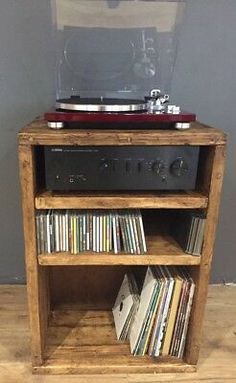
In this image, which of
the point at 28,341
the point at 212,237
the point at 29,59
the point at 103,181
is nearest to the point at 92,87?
the point at 29,59

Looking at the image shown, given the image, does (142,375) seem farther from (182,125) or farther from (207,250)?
(182,125)

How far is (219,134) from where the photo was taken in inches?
36.0

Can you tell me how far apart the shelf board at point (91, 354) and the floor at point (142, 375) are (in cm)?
2

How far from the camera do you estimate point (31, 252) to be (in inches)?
38.4

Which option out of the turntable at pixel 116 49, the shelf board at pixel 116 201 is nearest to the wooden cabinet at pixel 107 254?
the shelf board at pixel 116 201

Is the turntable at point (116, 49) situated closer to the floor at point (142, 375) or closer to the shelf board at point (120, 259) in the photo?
the shelf board at point (120, 259)

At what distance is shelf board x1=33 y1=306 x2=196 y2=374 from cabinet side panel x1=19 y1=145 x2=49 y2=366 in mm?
61

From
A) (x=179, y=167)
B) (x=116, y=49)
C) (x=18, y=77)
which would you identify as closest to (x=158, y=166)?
(x=179, y=167)

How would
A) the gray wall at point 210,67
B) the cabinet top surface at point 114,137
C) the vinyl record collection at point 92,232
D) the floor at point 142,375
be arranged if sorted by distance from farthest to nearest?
the gray wall at point 210,67, the floor at point 142,375, the vinyl record collection at point 92,232, the cabinet top surface at point 114,137

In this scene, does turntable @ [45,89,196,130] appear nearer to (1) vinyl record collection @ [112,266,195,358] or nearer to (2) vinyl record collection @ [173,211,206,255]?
(2) vinyl record collection @ [173,211,206,255]

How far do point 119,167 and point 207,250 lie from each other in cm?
34

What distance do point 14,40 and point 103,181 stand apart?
2.34ft

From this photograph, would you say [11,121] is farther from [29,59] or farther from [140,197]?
[140,197]

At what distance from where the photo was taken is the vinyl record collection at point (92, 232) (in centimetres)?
99
